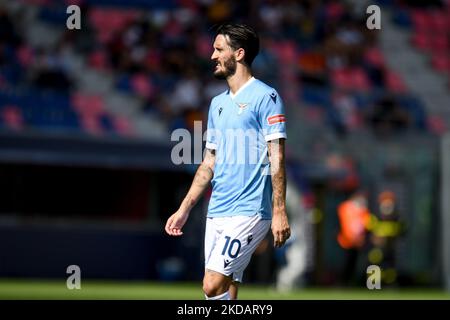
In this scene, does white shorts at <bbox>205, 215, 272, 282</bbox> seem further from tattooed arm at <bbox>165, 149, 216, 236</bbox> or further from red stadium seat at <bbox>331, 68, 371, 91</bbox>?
red stadium seat at <bbox>331, 68, 371, 91</bbox>

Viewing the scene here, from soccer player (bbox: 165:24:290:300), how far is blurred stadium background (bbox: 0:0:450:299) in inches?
440

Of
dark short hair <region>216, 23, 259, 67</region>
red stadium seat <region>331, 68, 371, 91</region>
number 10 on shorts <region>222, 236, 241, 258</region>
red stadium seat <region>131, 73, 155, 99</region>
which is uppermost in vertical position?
red stadium seat <region>331, 68, 371, 91</region>

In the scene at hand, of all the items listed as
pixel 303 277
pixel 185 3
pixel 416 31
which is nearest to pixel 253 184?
pixel 303 277

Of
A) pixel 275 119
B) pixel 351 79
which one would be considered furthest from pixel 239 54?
pixel 351 79

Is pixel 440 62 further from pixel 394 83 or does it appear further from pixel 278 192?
pixel 278 192

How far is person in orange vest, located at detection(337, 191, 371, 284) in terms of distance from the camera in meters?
21.7

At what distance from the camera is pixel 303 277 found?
2155cm

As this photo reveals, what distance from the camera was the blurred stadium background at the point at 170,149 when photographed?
21.5 metres

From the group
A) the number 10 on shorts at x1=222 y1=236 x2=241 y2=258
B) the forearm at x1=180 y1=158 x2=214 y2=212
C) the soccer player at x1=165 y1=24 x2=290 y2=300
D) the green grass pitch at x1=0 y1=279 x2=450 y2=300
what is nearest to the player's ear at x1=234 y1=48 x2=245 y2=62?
the soccer player at x1=165 y1=24 x2=290 y2=300

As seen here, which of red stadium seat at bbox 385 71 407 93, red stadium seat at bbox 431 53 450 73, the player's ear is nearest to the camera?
the player's ear

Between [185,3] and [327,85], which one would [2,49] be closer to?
[185,3]

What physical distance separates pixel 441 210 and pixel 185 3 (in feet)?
27.1

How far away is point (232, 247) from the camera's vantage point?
7434mm

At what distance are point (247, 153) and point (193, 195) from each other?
1.78ft
